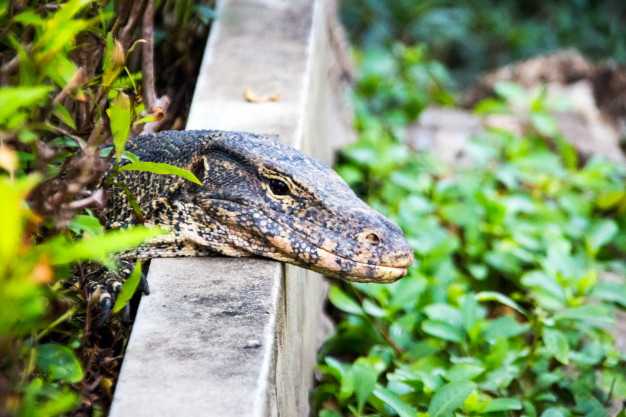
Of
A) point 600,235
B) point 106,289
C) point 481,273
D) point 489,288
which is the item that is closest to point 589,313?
point 481,273

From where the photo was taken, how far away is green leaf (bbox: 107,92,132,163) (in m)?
1.99

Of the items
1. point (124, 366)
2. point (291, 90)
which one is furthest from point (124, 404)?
point (291, 90)

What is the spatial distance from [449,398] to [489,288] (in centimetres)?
198

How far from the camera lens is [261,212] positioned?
8.77 ft

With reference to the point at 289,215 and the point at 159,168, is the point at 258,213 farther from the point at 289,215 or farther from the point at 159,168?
the point at 159,168

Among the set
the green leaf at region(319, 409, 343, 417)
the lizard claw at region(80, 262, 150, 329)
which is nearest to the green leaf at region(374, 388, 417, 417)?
the green leaf at region(319, 409, 343, 417)

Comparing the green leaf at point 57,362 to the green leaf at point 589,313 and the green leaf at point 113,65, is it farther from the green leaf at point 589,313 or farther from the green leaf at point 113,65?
the green leaf at point 589,313

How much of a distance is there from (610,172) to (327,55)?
2568 millimetres

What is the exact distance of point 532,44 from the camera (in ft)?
31.9

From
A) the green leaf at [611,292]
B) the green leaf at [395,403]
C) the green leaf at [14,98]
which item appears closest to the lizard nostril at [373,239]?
the green leaf at [395,403]

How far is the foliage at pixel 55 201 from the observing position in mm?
1438

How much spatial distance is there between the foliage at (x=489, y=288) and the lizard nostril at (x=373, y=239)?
635 mm

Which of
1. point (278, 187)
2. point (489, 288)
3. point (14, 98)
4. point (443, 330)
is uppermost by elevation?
point (14, 98)

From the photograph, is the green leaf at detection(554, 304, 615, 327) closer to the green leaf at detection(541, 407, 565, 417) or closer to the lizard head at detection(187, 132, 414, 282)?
the green leaf at detection(541, 407, 565, 417)
